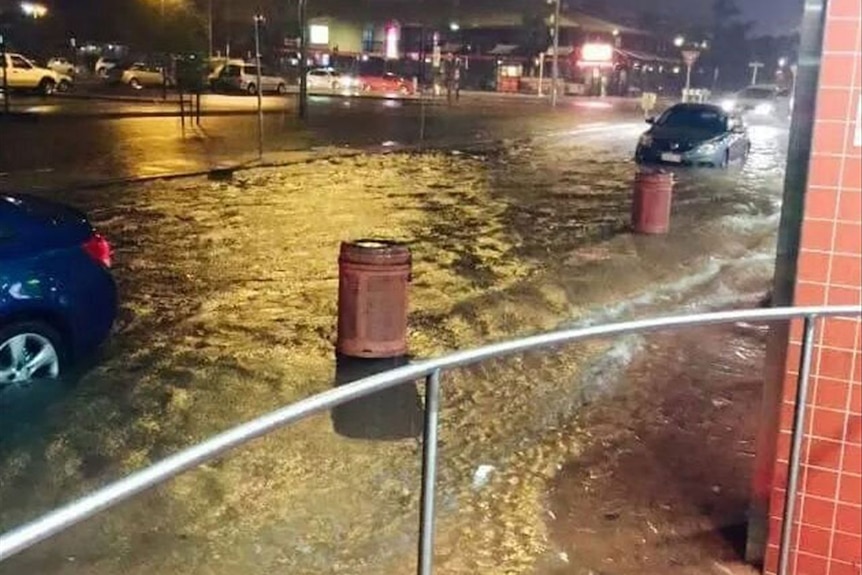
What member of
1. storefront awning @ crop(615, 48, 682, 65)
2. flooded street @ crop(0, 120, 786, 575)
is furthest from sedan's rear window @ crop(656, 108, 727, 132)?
storefront awning @ crop(615, 48, 682, 65)

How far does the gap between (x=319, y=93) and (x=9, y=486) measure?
62.4 m

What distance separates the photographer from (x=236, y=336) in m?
8.77

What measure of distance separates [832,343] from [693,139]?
75.4ft

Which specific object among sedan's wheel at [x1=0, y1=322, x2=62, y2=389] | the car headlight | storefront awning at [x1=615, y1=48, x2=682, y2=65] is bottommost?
the car headlight

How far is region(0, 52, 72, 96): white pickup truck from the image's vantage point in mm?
47906

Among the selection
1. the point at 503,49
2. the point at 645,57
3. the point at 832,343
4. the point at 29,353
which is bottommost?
the point at 29,353

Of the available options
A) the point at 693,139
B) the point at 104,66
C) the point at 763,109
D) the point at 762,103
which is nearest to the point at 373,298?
the point at 693,139

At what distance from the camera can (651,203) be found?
14.4 meters

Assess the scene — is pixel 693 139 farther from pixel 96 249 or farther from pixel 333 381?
pixel 96 249

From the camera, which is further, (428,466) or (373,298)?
(373,298)

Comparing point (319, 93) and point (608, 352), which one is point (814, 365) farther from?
point (319, 93)

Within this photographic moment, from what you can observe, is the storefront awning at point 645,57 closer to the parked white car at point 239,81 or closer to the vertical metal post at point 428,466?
the parked white car at point 239,81

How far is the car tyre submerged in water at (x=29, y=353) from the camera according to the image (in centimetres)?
680

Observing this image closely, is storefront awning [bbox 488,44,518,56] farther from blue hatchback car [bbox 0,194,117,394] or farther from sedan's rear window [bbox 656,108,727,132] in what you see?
blue hatchback car [bbox 0,194,117,394]
